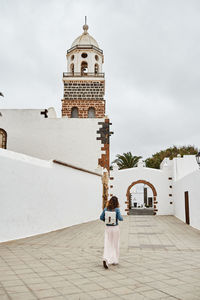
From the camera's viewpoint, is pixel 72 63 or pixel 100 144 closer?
pixel 100 144

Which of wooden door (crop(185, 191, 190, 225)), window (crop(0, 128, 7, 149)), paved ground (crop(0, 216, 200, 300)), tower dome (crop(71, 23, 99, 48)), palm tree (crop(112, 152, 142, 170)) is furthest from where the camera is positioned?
palm tree (crop(112, 152, 142, 170))

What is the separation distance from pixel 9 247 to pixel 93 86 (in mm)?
18639

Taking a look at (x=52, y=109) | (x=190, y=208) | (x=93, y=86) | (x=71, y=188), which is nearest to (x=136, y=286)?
(x=71, y=188)

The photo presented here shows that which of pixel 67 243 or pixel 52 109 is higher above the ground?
pixel 52 109

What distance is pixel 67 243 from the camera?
755cm

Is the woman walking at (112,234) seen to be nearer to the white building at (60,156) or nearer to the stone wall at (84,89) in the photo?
the white building at (60,156)

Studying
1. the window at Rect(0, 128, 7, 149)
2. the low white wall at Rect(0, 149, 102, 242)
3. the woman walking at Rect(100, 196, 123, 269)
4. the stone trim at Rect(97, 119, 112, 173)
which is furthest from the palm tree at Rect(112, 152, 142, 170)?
the woman walking at Rect(100, 196, 123, 269)

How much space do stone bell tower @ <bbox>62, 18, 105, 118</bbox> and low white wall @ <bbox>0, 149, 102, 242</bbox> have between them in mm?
11043

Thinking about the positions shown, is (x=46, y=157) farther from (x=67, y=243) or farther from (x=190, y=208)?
(x=67, y=243)

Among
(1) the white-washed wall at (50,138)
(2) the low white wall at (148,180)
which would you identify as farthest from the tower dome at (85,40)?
(2) the low white wall at (148,180)

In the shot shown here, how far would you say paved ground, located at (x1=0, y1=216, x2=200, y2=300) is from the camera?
3.58 metres

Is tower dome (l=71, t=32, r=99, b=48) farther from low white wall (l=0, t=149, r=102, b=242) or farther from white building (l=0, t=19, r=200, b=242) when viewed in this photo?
low white wall (l=0, t=149, r=102, b=242)

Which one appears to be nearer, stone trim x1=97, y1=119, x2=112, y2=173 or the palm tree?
stone trim x1=97, y1=119, x2=112, y2=173

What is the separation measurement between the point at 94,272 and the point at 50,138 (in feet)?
47.2
